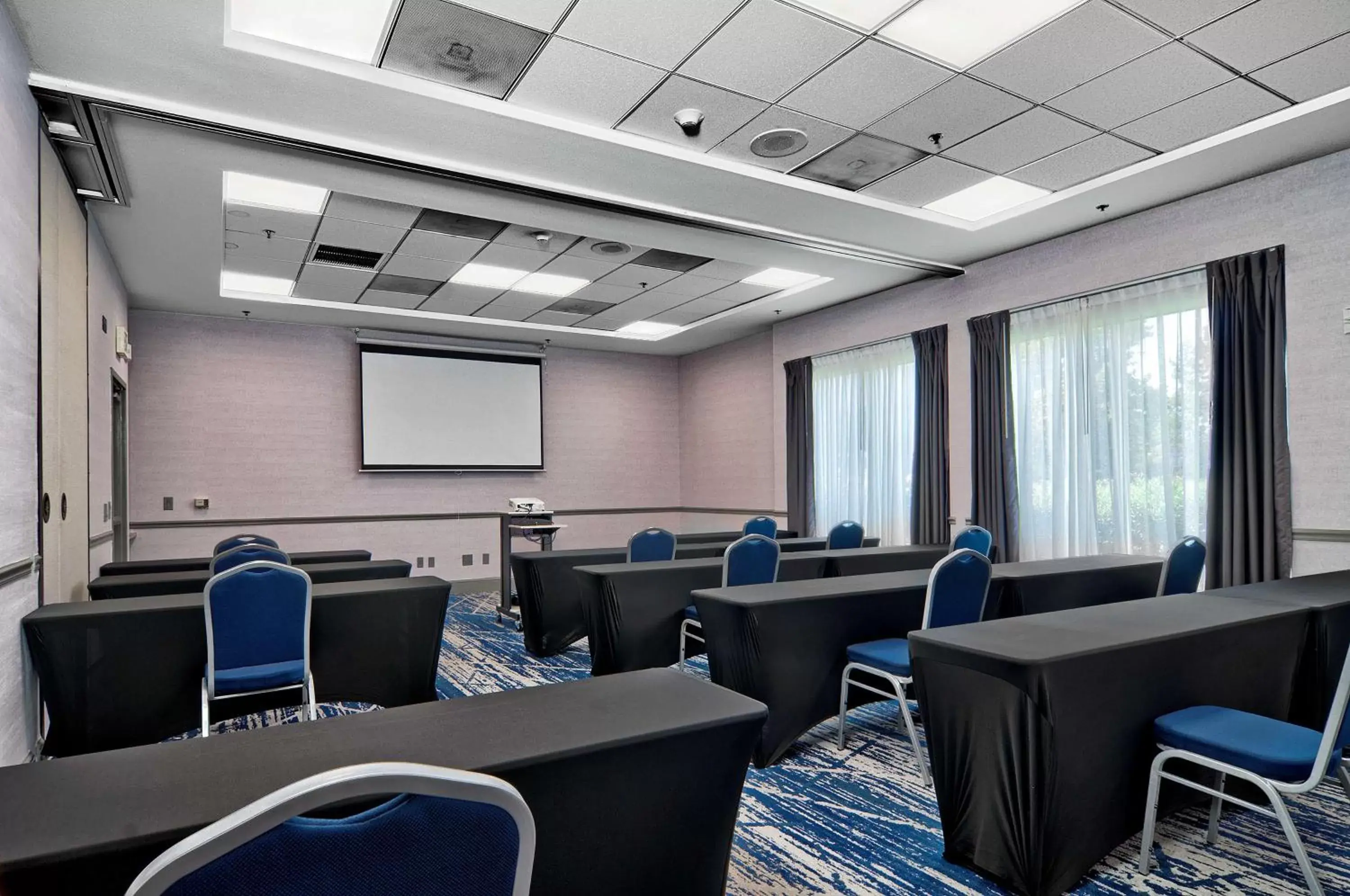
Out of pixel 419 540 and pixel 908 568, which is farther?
pixel 419 540

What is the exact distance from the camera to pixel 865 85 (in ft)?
11.6

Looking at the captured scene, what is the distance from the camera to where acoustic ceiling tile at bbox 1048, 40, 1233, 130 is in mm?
3350

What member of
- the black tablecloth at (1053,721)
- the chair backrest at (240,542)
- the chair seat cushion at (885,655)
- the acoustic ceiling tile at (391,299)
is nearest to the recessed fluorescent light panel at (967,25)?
the black tablecloth at (1053,721)

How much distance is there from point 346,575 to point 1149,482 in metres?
5.18

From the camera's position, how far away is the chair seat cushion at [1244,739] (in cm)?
196

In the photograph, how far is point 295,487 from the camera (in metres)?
7.87

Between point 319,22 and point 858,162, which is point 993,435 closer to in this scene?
point 858,162

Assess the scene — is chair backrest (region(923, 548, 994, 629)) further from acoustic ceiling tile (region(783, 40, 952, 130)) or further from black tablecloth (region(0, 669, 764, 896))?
acoustic ceiling tile (region(783, 40, 952, 130))

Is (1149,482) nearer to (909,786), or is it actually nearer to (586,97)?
(909,786)

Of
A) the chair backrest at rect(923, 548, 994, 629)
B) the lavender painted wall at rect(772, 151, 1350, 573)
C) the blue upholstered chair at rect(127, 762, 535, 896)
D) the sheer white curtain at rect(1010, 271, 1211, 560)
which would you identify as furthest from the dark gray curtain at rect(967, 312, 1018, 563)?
the blue upholstered chair at rect(127, 762, 535, 896)

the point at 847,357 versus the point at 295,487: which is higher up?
the point at 847,357

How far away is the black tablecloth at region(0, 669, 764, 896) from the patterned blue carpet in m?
0.91

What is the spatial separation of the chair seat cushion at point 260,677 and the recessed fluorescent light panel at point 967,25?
3631 millimetres

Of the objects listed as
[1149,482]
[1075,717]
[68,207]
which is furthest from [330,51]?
[1149,482]
